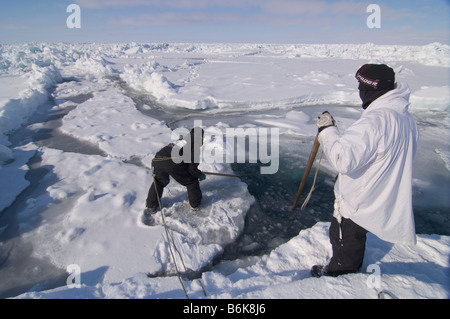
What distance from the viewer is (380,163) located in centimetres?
131

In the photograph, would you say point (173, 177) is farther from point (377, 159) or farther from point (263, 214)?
point (377, 159)

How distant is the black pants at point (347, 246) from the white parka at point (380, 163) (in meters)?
0.10

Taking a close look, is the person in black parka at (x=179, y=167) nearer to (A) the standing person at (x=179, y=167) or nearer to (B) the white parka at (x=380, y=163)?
(A) the standing person at (x=179, y=167)

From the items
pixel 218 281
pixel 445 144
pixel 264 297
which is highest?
pixel 445 144

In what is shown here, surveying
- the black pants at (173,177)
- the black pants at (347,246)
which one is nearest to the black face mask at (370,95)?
the black pants at (347,246)

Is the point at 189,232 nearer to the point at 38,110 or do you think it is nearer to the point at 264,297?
the point at 264,297

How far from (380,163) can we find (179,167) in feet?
6.80

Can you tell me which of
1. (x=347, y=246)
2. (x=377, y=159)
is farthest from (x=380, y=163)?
(x=347, y=246)

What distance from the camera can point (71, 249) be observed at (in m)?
2.49

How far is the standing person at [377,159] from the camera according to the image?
1.24 meters

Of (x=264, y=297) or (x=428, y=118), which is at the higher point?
(x=428, y=118)

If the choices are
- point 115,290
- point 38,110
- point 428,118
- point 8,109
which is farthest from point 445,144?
point 38,110

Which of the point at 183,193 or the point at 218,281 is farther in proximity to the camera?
the point at 183,193

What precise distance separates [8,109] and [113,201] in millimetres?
6033
